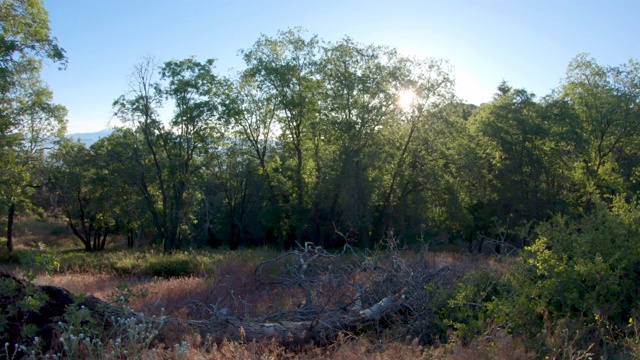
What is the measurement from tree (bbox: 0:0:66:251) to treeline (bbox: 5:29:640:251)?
184 centimetres

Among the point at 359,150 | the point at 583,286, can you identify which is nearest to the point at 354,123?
the point at 359,150

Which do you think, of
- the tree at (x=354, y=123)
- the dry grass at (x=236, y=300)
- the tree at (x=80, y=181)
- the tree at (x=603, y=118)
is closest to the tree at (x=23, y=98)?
the tree at (x=80, y=181)

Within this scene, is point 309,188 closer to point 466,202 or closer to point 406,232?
point 406,232

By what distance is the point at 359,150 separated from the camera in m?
25.1

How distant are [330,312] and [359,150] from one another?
18.8m

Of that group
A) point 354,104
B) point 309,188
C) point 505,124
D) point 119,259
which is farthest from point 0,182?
point 505,124

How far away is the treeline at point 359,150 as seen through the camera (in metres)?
25.2

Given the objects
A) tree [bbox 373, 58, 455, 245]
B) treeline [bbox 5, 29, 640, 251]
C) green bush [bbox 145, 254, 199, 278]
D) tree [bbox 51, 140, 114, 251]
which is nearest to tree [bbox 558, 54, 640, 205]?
treeline [bbox 5, 29, 640, 251]

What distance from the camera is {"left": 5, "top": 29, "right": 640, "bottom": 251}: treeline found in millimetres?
25250

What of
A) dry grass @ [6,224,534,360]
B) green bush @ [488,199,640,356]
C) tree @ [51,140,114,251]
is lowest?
dry grass @ [6,224,534,360]

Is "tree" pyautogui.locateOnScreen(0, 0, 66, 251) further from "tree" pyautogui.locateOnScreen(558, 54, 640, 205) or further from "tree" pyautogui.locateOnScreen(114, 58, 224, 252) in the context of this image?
"tree" pyautogui.locateOnScreen(558, 54, 640, 205)

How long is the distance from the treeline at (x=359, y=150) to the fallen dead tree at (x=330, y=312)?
16563 millimetres

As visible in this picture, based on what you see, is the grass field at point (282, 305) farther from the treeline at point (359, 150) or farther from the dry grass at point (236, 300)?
the treeline at point (359, 150)

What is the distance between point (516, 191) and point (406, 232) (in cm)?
628
